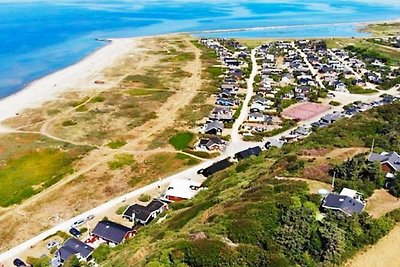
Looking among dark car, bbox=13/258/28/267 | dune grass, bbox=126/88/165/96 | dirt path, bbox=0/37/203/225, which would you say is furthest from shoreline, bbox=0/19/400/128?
dark car, bbox=13/258/28/267

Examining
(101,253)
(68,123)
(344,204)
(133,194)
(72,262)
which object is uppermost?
(344,204)

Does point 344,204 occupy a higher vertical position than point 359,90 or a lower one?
higher

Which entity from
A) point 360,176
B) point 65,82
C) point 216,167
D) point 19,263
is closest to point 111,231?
point 19,263

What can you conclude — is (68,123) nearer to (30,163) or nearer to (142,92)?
(30,163)

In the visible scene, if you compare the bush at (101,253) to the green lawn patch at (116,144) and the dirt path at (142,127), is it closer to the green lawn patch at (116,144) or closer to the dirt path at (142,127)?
the dirt path at (142,127)

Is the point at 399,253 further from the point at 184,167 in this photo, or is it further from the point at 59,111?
the point at 59,111

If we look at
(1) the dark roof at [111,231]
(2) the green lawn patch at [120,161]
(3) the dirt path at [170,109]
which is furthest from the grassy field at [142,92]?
(1) the dark roof at [111,231]

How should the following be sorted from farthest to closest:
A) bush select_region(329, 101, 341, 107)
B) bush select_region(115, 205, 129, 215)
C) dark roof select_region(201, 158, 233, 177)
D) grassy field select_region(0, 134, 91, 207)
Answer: bush select_region(329, 101, 341, 107) → dark roof select_region(201, 158, 233, 177) → grassy field select_region(0, 134, 91, 207) → bush select_region(115, 205, 129, 215)

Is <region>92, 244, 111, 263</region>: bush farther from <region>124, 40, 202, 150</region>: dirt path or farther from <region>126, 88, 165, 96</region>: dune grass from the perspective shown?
<region>126, 88, 165, 96</region>: dune grass
